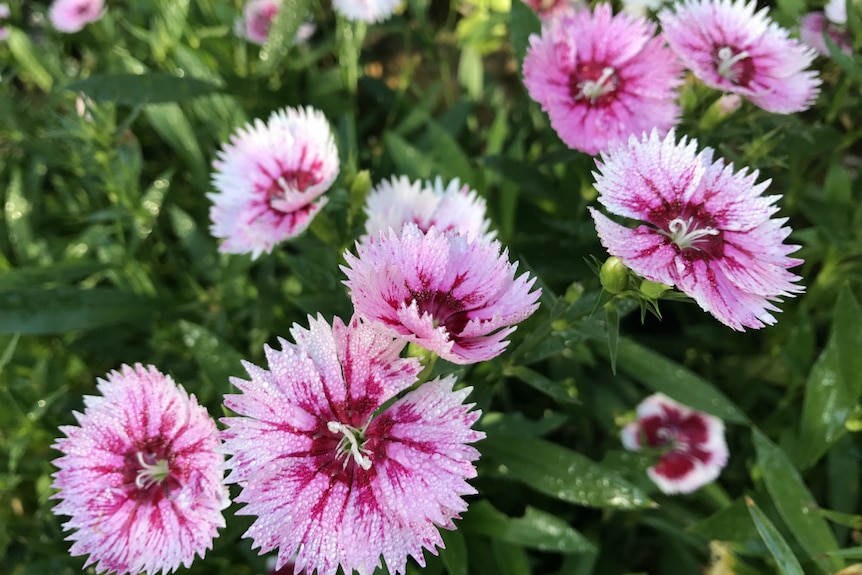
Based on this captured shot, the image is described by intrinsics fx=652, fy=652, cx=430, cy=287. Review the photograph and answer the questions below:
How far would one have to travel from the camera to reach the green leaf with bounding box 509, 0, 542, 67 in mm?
1585

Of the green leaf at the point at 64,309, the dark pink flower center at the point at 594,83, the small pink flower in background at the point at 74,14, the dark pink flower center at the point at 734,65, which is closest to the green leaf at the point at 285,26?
the small pink flower in background at the point at 74,14

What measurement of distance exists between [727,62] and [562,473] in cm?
95

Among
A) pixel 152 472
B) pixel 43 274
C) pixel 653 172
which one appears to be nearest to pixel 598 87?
pixel 653 172

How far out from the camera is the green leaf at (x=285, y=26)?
2070 millimetres

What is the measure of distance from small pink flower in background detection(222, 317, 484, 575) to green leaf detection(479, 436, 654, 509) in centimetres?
59

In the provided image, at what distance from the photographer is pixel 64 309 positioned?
5.70ft

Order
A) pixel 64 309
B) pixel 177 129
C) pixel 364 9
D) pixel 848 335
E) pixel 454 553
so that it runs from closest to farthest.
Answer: pixel 454 553 < pixel 848 335 < pixel 64 309 < pixel 364 9 < pixel 177 129

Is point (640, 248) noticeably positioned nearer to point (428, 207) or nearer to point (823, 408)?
point (428, 207)

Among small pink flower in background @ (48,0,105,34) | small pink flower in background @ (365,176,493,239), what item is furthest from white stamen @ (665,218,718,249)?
small pink flower in background @ (48,0,105,34)

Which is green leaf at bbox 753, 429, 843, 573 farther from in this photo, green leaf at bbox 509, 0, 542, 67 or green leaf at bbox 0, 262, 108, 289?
green leaf at bbox 0, 262, 108, 289

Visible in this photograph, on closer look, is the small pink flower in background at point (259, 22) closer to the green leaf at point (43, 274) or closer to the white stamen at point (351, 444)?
the green leaf at point (43, 274)

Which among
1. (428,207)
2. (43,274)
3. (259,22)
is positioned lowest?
(428,207)

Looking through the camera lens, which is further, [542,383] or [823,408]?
[823,408]

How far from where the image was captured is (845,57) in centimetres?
143
